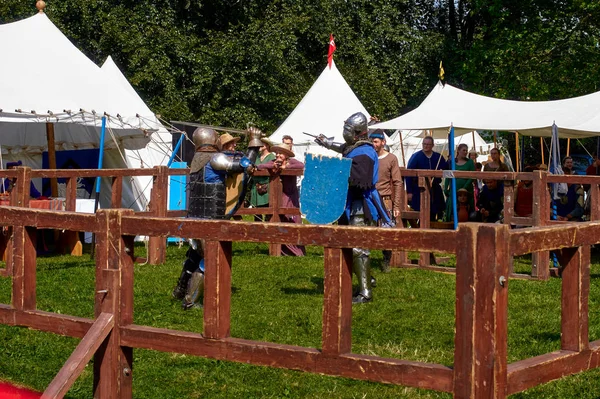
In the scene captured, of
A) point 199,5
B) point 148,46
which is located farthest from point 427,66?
point 148,46

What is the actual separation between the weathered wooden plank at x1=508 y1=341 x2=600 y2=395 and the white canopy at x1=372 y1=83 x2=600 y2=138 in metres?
10.3

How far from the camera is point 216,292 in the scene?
160 inches

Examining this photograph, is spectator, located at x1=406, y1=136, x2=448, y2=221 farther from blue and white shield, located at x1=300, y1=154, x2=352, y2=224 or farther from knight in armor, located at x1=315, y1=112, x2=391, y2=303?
blue and white shield, located at x1=300, y1=154, x2=352, y2=224

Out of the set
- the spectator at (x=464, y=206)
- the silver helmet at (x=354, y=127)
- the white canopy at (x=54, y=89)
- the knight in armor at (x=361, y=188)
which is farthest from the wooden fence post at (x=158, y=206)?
the spectator at (x=464, y=206)

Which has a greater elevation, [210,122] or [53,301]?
[210,122]

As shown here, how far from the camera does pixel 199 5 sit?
95.5ft

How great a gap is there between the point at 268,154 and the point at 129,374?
9075mm

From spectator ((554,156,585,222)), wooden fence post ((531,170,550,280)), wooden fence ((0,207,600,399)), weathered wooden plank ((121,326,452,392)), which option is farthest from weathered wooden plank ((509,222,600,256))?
spectator ((554,156,585,222))

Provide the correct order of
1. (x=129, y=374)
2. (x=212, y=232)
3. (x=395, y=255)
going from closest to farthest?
(x=212, y=232), (x=129, y=374), (x=395, y=255)

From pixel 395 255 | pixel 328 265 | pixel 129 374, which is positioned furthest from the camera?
pixel 395 255

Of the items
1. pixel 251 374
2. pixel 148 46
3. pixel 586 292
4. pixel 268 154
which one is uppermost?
pixel 148 46

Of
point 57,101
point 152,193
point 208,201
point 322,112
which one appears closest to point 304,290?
point 208,201

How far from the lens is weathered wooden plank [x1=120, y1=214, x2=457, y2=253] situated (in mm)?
3570

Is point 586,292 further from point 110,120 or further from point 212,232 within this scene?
point 110,120
